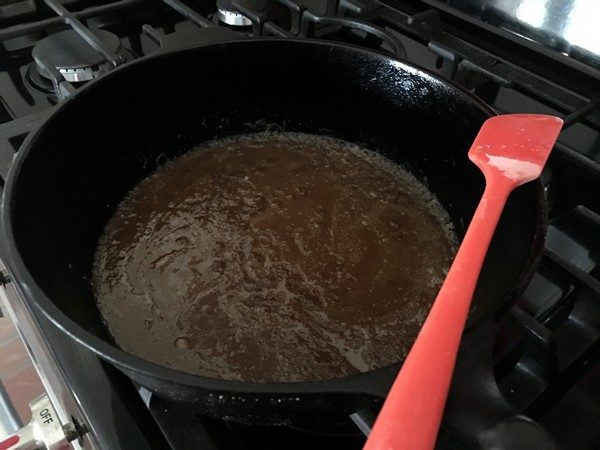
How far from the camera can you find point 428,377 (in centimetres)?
29

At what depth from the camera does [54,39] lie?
70 cm

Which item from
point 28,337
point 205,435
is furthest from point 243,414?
point 28,337

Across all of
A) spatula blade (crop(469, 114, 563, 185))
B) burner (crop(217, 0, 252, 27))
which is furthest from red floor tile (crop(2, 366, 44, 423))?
spatula blade (crop(469, 114, 563, 185))

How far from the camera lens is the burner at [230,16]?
79cm

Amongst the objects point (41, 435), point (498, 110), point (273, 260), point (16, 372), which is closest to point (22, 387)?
point (16, 372)

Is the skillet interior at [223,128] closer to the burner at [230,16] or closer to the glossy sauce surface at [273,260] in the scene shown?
the glossy sauce surface at [273,260]

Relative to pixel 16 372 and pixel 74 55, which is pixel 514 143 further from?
pixel 16 372

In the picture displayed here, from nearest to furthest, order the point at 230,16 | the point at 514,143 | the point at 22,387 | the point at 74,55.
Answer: the point at 514,143 → the point at 74,55 → the point at 230,16 → the point at 22,387

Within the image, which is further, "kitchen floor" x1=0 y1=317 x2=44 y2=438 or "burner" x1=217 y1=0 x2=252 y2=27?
"kitchen floor" x1=0 y1=317 x2=44 y2=438

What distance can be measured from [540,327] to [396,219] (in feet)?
0.88

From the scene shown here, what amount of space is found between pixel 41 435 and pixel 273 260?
0.29m

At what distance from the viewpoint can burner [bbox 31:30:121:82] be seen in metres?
0.67

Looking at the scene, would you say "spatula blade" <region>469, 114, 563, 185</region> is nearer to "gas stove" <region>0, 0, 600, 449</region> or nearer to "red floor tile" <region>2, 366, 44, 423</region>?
"gas stove" <region>0, 0, 600, 449</region>

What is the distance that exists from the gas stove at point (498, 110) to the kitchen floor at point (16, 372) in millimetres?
650
